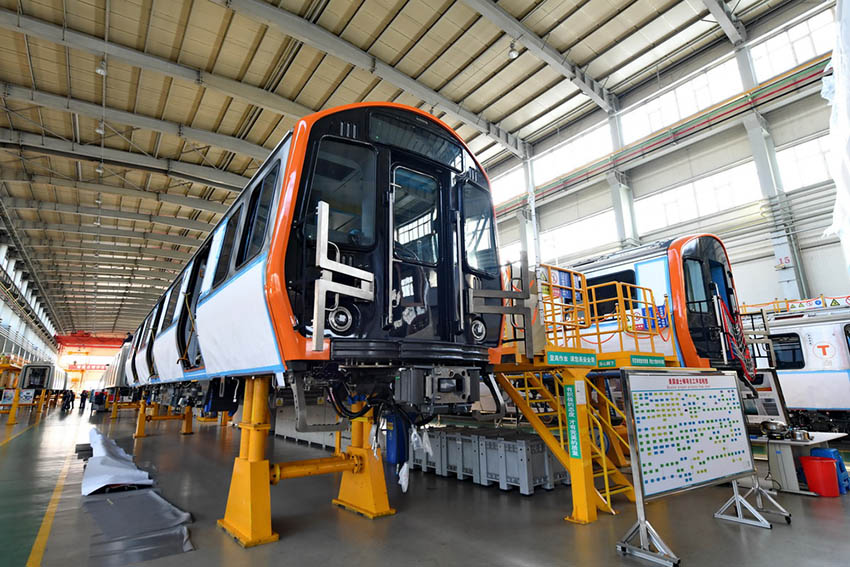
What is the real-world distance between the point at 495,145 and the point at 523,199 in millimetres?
2595

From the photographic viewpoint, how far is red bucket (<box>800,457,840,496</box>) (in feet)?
17.6

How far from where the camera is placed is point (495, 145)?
17.8 m

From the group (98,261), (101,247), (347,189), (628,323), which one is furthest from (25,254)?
(628,323)

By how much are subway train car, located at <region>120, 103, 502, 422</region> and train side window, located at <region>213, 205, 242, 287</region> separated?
30 millimetres

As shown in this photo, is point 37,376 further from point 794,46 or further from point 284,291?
point 794,46

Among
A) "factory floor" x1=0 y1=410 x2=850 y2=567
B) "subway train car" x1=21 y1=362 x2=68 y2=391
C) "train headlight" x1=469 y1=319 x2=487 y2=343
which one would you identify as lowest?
"factory floor" x1=0 y1=410 x2=850 y2=567

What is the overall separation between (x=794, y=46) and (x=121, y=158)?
20.4 m

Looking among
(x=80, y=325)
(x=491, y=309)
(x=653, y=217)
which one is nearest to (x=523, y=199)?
(x=653, y=217)

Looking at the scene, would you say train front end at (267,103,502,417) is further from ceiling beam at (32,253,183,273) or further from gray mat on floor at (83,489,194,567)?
ceiling beam at (32,253,183,273)

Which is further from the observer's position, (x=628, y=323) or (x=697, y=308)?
(x=628, y=323)

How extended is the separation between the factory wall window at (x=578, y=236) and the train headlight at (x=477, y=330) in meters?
13.1

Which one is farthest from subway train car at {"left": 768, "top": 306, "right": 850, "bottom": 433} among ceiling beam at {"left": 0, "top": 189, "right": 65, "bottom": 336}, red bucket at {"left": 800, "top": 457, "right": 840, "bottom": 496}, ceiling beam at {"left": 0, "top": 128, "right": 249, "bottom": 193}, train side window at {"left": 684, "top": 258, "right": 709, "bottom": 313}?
ceiling beam at {"left": 0, "top": 189, "right": 65, "bottom": 336}

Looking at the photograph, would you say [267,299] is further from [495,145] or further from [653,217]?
[495,145]

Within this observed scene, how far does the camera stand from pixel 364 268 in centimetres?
319
